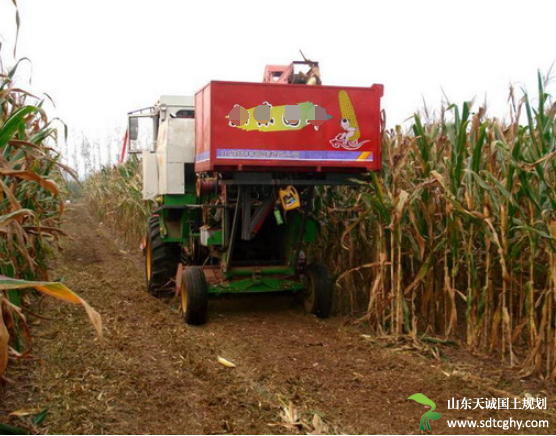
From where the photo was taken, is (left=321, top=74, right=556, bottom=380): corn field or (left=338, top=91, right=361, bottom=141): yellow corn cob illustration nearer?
(left=321, top=74, right=556, bottom=380): corn field

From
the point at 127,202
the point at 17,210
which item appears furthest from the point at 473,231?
the point at 127,202

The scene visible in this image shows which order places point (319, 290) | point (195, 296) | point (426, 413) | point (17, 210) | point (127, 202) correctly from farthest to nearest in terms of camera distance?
point (127, 202), point (319, 290), point (195, 296), point (426, 413), point (17, 210)

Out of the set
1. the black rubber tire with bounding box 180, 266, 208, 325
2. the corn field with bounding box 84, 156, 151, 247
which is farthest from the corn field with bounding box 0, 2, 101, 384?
the corn field with bounding box 84, 156, 151, 247

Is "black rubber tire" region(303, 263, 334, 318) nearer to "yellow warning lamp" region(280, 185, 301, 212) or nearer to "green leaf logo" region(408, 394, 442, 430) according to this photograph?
"yellow warning lamp" region(280, 185, 301, 212)

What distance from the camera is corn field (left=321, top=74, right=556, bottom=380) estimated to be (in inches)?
192

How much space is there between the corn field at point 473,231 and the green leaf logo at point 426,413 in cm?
101

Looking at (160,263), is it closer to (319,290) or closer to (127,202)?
(319,290)

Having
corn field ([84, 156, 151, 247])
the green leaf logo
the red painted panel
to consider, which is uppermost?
the red painted panel

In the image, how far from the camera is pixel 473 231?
5.55 m

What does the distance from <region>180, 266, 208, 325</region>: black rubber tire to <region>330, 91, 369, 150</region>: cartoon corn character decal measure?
2086mm

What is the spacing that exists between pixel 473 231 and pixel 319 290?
2.08m

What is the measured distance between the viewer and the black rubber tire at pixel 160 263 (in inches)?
333

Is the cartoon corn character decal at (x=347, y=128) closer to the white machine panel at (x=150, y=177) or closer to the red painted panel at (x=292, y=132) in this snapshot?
the red painted panel at (x=292, y=132)

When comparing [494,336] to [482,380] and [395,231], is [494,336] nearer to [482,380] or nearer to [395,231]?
[482,380]
